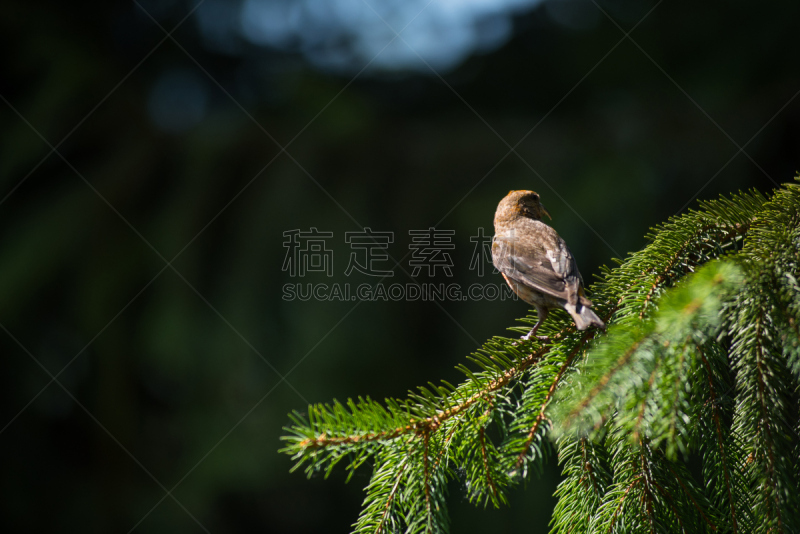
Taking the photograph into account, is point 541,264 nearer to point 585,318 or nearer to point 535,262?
point 535,262

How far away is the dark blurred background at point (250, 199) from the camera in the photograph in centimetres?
277

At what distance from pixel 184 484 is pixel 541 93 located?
3.08 meters

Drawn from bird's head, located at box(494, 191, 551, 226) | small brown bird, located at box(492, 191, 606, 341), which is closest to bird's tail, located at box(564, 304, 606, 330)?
small brown bird, located at box(492, 191, 606, 341)

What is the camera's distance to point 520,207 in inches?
101

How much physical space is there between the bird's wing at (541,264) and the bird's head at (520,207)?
0.21 metres

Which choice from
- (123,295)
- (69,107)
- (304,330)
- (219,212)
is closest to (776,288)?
(304,330)

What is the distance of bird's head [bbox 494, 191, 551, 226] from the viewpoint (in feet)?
8.40

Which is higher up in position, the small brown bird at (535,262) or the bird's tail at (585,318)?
the small brown bird at (535,262)

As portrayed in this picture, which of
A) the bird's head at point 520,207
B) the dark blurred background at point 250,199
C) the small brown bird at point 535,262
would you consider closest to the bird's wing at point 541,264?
the small brown bird at point 535,262

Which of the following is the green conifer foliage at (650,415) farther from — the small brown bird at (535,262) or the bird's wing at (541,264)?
the bird's wing at (541,264)

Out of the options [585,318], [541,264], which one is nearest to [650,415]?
[585,318]

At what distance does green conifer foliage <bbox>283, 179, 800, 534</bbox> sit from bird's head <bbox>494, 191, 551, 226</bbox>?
110cm

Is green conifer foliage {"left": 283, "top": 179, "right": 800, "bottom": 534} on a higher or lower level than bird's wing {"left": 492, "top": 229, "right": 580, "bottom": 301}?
lower

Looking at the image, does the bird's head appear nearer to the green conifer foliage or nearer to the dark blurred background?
the dark blurred background
